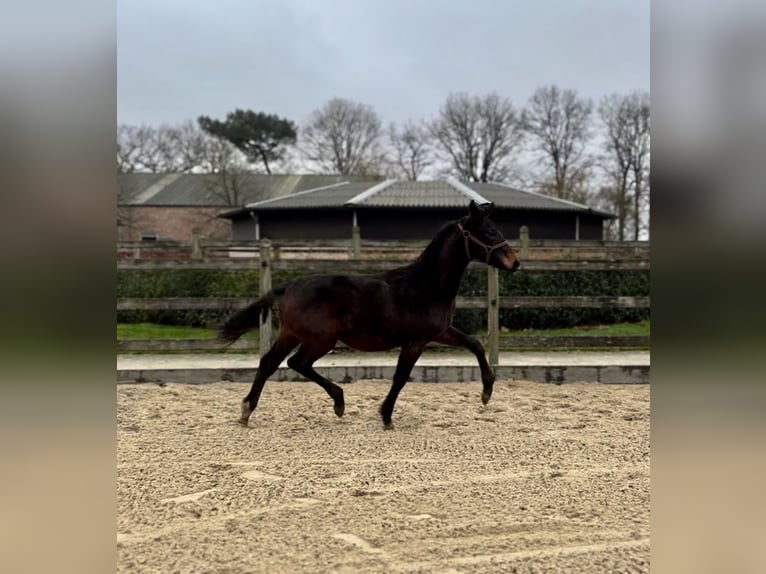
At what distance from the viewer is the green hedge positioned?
10.8 meters

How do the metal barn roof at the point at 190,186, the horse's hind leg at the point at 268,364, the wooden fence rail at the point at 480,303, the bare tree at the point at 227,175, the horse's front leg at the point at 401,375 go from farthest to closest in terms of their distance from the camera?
1. the metal barn roof at the point at 190,186
2. the bare tree at the point at 227,175
3. the wooden fence rail at the point at 480,303
4. the horse's hind leg at the point at 268,364
5. the horse's front leg at the point at 401,375

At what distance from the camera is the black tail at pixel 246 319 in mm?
5090

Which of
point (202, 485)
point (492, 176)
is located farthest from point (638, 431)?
point (492, 176)

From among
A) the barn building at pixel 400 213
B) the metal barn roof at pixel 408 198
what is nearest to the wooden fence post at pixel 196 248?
the barn building at pixel 400 213

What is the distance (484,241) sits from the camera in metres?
4.88

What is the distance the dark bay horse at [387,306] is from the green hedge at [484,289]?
5.42 m

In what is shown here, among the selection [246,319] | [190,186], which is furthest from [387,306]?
[190,186]

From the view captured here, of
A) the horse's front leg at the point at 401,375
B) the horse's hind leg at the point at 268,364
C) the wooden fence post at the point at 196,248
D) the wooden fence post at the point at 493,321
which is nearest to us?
the horse's front leg at the point at 401,375

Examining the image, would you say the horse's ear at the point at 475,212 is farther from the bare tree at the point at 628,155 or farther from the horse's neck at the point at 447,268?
the bare tree at the point at 628,155

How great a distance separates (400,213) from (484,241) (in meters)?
15.1
